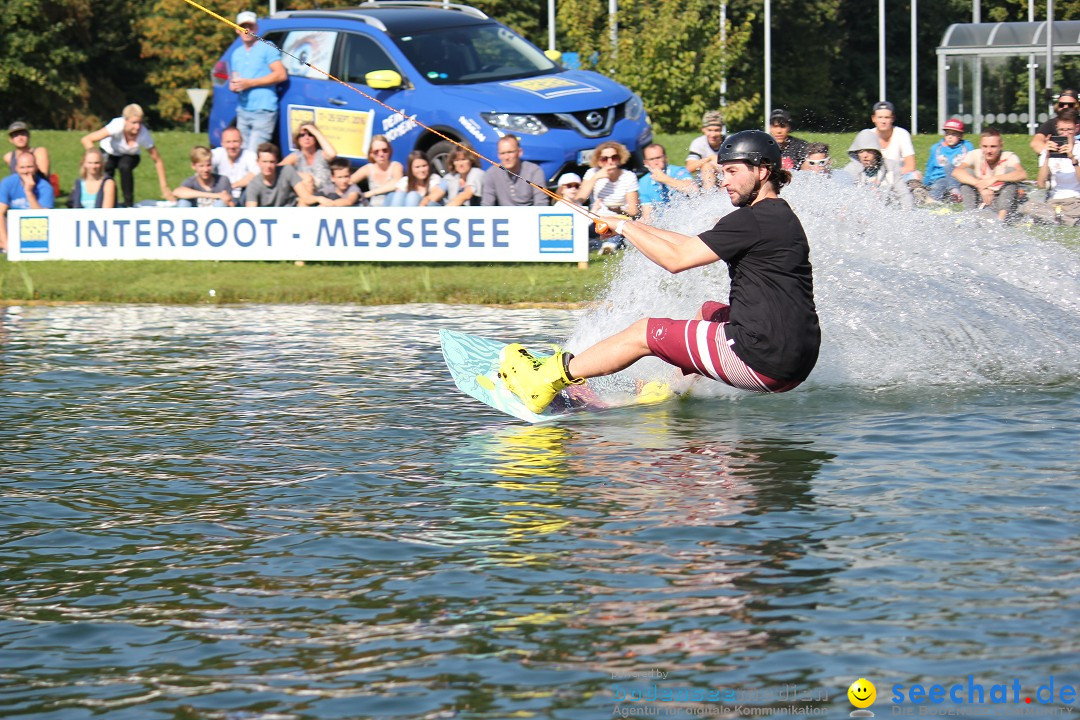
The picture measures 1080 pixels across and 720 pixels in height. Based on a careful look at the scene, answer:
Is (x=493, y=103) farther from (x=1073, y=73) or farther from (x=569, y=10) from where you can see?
(x=1073, y=73)

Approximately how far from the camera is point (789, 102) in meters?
43.8

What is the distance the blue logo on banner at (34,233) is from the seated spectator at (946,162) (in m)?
9.64

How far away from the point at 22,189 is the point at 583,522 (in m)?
13.6

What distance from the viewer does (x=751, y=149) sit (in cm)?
812

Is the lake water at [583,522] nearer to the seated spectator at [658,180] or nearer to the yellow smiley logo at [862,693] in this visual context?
the yellow smiley logo at [862,693]

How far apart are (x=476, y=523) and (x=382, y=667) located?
69.2 inches

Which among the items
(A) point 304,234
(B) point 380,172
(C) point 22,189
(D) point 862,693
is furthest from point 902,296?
(C) point 22,189

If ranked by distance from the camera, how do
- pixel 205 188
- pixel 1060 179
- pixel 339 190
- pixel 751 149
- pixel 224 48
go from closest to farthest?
1. pixel 751 149
2. pixel 1060 179
3. pixel 339 190
4. pixel 205 188
5. pixel 224 48

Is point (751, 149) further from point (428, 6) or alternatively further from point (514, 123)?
point (428, 6)

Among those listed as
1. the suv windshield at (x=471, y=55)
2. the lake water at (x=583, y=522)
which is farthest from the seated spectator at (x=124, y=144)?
the lake water at (x=583, y=522)

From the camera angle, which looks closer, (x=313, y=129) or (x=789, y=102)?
(x=313, y=129)

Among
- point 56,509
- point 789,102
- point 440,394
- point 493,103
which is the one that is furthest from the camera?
point 789,102

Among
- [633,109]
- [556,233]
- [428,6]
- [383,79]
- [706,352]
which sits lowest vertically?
[706,352]

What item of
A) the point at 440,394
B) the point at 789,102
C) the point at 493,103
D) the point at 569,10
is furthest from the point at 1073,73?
the point at 440,394
